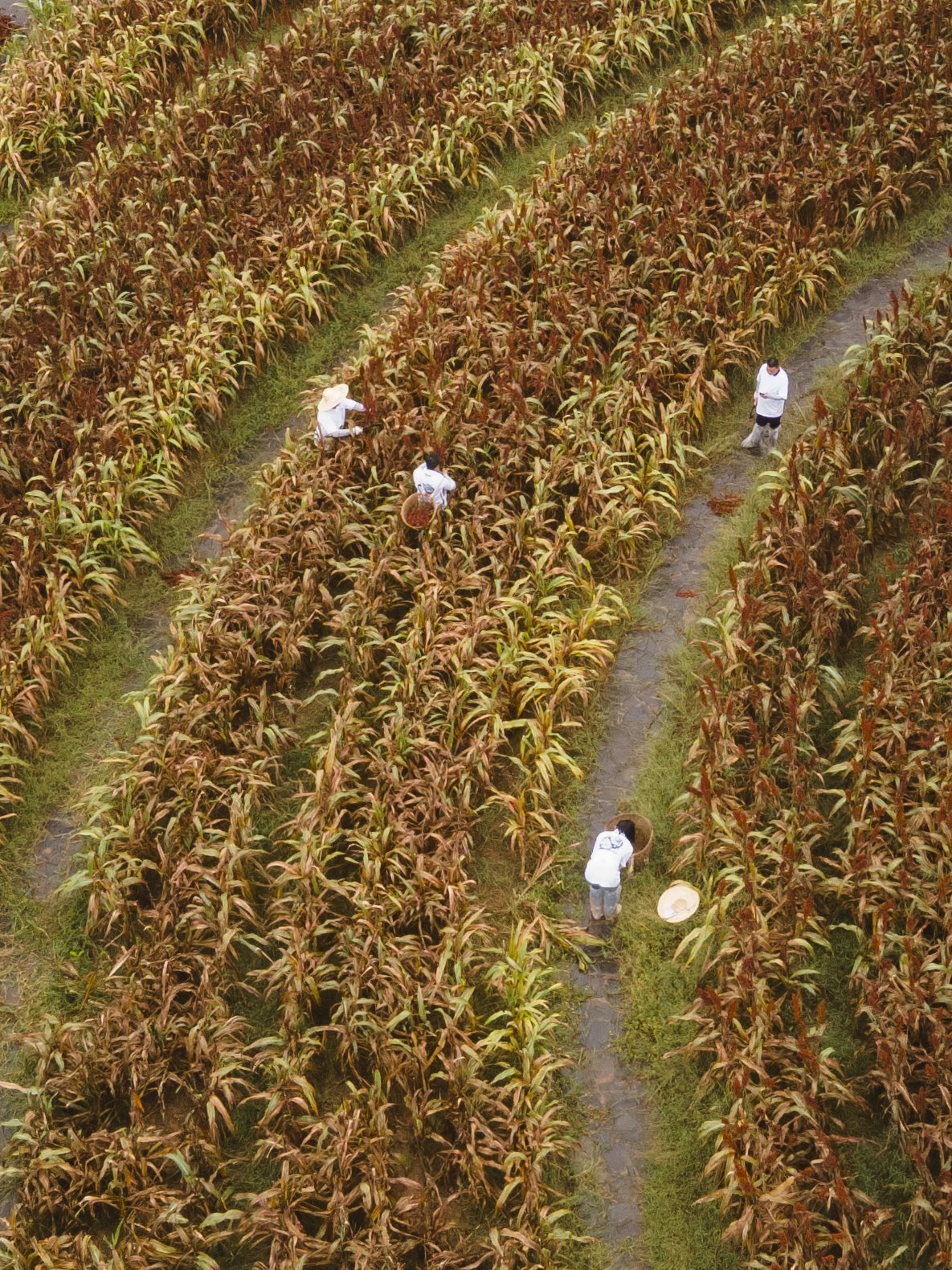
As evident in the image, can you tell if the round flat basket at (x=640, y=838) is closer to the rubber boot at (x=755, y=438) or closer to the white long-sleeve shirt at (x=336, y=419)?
the rubber boot at (x=755, y=438)

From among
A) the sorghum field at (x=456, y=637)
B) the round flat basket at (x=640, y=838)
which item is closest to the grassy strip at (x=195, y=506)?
the sorghum field at (x=456, y=637)

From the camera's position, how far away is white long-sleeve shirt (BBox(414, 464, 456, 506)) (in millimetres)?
10195

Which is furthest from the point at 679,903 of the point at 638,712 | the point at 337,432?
the point at 337,432

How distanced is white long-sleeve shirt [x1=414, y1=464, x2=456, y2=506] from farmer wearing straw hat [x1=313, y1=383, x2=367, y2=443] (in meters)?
0.91

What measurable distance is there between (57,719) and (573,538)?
13.8 feet

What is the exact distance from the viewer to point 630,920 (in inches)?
337

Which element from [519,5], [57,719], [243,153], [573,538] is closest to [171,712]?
[57,719]

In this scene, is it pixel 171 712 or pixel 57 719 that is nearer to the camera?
pixel 171 712

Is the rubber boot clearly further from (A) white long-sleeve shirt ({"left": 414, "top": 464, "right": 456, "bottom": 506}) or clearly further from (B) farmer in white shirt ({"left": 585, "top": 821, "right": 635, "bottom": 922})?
(B) farmer in white shirt ({"left": 585, "top": 821, "right": 635, "bottom": 922})

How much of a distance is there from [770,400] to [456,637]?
11.3ft

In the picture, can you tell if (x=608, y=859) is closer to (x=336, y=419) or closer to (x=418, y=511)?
(x=418, y=511)

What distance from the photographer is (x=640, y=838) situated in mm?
8695

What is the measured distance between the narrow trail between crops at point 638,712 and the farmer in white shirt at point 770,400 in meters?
0.22

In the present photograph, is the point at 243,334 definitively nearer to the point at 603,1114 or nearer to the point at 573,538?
the point at 573,538
